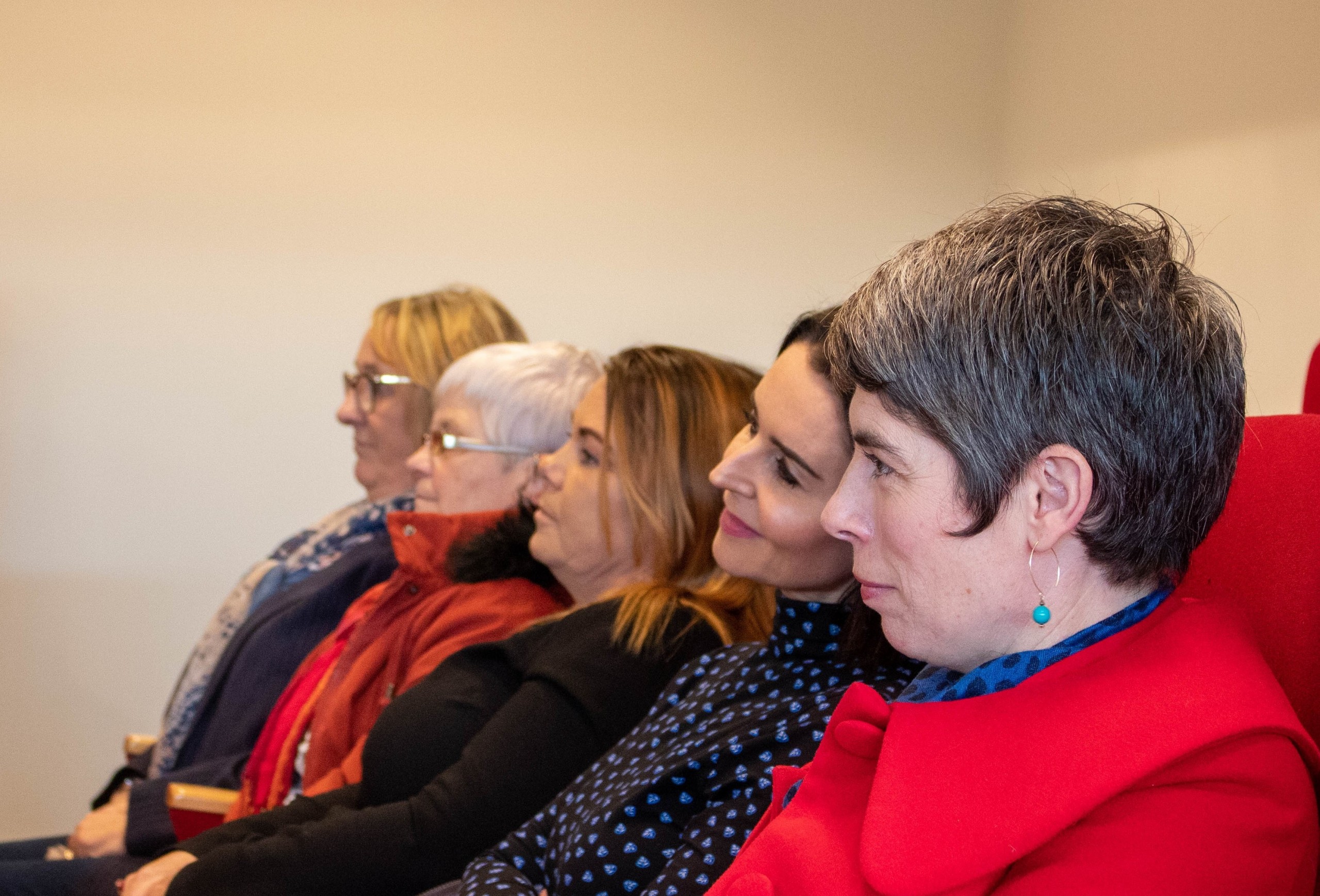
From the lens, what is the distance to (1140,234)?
866 millimetres

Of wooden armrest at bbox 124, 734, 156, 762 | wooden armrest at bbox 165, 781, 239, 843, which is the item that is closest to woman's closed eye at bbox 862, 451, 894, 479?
wooden armrest at bbox 165, 781, 239, 843

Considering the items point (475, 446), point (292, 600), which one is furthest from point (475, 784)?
point (292, 600)

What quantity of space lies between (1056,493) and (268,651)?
1966 millimetres

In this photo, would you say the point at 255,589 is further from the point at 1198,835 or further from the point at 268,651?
the point at 1198,835

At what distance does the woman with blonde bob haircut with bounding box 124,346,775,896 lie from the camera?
4.95 feet

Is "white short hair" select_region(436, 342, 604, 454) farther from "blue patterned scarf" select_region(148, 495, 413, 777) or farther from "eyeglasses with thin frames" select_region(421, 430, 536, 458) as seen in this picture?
"blue patterned scarf" select_region(148, 495, 413, 777)

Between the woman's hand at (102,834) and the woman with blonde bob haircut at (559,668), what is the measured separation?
0.37 metres

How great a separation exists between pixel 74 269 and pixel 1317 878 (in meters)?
3.71

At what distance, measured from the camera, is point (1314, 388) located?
1.14m

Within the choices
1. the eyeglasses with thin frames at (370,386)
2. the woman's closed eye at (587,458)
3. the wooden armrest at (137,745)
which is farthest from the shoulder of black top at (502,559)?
the wooden armrest at (137,745)

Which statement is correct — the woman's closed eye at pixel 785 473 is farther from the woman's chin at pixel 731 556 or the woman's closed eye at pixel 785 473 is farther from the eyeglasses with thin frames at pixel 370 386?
the eyeglasses with thin frames at pixel 370 386

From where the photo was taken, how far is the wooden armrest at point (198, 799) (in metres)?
2.01

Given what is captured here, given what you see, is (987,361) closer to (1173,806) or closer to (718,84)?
(1173,806)

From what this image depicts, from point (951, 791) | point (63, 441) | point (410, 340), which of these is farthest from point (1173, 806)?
Answer: point (63, 441)
